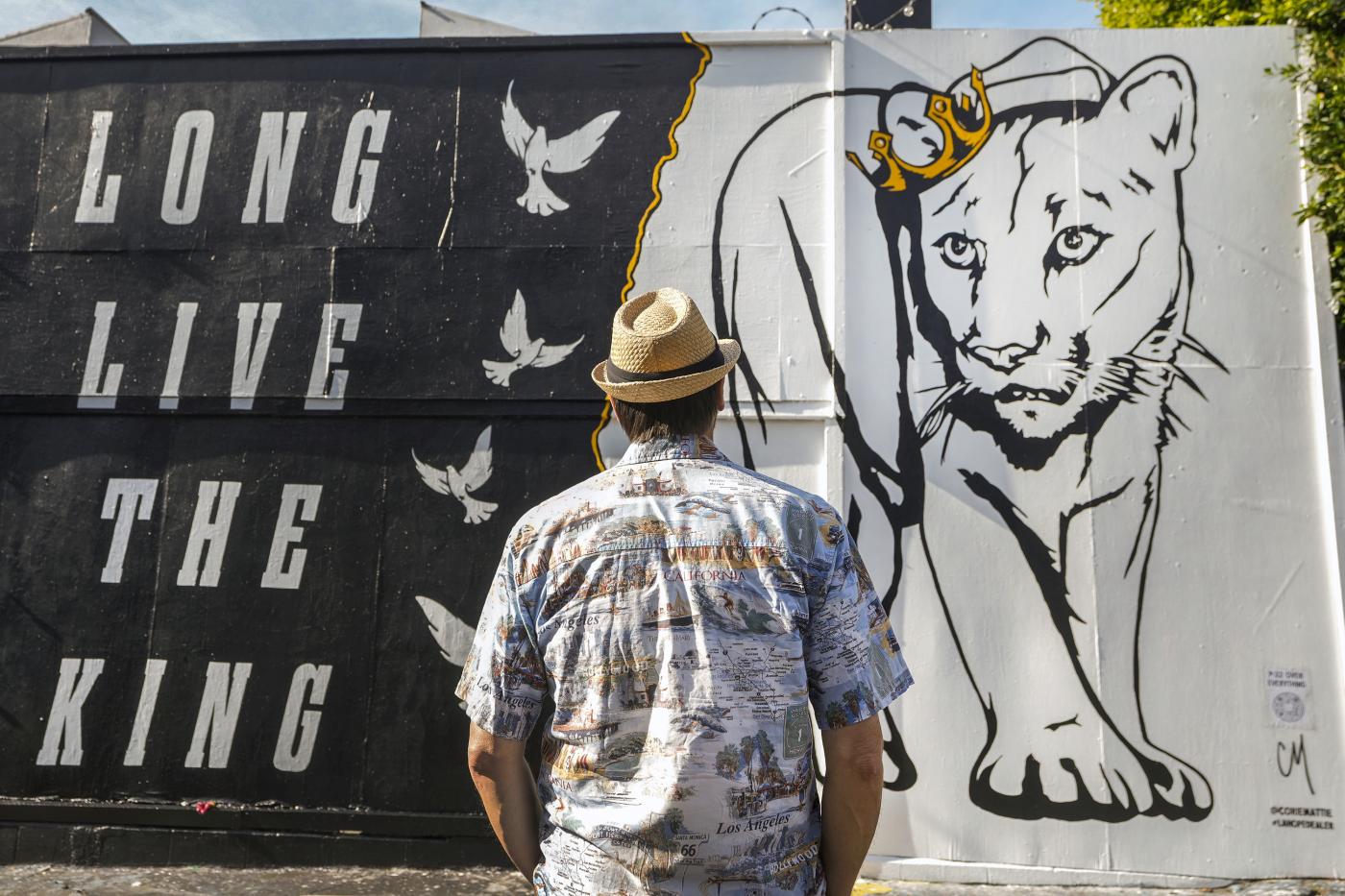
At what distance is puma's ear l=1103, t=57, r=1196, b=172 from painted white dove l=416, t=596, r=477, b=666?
4158mm

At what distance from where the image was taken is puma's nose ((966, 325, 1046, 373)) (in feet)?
15.1

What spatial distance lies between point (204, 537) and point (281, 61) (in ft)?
8.54

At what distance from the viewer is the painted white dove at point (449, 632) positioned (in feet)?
14.8

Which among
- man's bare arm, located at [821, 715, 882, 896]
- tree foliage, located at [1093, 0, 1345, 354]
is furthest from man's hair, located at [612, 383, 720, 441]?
tree foliage, located at [1093, 0, 1345, 354]

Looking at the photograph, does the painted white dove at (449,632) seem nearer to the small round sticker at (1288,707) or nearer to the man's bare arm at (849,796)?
the man's bare arm at (849,796)

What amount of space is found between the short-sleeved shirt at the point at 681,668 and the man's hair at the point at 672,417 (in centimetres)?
5

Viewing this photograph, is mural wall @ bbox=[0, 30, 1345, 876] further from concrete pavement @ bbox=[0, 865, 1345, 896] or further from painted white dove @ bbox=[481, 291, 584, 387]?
concrete pavement @ bbox=[0, 865, 1345, 896]

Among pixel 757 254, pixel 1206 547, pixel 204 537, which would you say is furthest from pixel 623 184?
pixel 1206 547

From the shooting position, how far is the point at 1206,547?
438 centimetres

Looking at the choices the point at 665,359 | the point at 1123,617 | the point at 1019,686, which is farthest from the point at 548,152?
the point at 1123,617

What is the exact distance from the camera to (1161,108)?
4.70m

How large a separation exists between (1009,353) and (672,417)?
130 inches

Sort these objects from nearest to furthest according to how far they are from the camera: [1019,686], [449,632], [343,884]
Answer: [343,884]
[1019,686]
[449,632]
